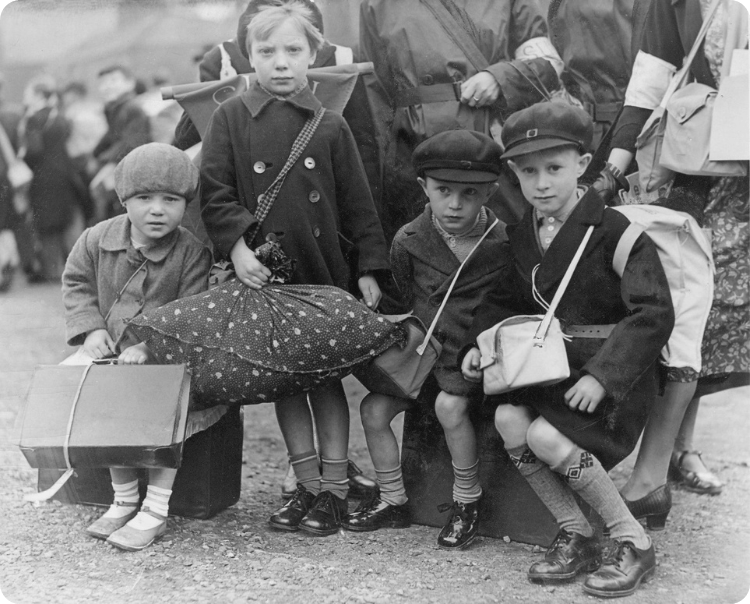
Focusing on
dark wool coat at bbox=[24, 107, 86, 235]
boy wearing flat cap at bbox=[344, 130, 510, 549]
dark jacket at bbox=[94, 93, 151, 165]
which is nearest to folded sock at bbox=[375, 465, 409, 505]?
boy wearing flat cap at bbox=[344, 130, 510, 549]

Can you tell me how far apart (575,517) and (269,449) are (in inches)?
84.0

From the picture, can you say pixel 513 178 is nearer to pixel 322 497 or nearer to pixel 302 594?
pixel 322 497

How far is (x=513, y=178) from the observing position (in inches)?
142

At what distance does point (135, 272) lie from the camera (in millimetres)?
3328

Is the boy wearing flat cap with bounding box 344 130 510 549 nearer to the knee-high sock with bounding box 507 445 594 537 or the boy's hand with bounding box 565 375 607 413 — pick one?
the knee-high sock with bounding box 507 445 594 537

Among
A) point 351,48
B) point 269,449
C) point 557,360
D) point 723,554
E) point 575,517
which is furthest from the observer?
point 269,449

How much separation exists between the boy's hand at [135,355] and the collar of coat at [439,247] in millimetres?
1063

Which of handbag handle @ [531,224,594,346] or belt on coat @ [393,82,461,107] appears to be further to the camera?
belt on coat @ [393,82,461,107]

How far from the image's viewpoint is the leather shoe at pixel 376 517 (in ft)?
10.9

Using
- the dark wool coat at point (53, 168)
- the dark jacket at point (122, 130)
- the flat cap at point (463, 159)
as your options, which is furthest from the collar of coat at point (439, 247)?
the dark wool coat at point (53, 168)

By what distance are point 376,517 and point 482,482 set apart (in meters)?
0.44

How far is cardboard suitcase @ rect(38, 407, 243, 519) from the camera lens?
3.39 meters

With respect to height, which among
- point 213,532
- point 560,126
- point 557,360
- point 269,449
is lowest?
point 269,449

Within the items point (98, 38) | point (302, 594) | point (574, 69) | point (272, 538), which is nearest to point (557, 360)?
point (302, 594)
